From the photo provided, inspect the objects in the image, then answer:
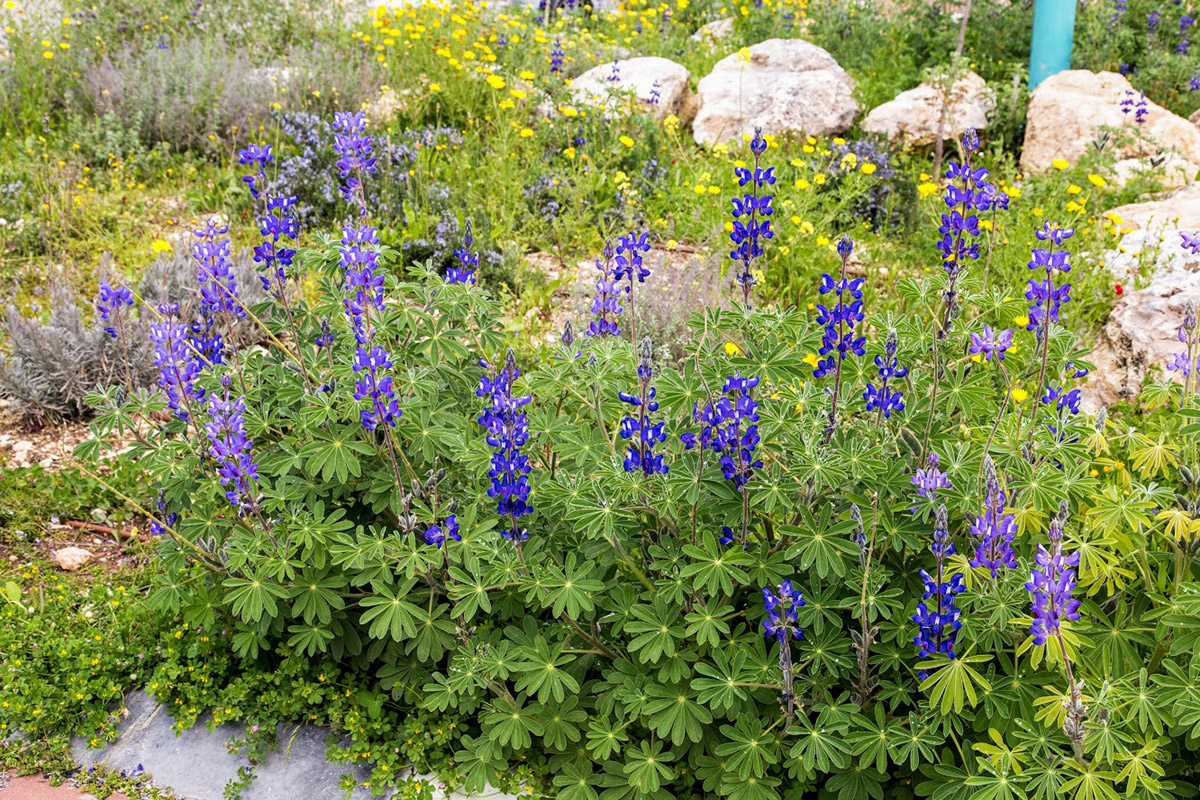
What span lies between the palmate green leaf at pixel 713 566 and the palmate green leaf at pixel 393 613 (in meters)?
0.78

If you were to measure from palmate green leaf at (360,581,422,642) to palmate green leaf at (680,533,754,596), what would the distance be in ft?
2.57

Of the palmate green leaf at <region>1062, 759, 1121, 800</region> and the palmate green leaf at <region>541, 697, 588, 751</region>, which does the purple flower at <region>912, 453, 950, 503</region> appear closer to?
the palmate green leaf at <region>1062, 759, 1121, 800</region>

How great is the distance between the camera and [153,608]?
10.6 ft

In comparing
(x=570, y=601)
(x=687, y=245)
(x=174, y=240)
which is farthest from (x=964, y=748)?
(x=174, y=240)

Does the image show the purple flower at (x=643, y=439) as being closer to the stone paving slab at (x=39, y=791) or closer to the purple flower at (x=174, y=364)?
the purple flower at (x=174, y=364)

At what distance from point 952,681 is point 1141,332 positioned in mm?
2905

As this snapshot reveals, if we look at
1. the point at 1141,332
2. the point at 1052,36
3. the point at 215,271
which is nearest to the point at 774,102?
the point at 1052,36

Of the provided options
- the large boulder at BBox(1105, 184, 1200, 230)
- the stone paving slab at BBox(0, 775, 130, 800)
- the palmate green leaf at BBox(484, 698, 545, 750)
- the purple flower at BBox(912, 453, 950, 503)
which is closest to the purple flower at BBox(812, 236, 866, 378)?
the purple flower at BBox(912, 453, 950, 503)

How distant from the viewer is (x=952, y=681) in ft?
7.52

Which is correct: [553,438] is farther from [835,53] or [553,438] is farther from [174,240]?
[835,53]

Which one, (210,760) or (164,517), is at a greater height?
(164,517)

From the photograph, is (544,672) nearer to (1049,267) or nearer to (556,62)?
(1049,267)

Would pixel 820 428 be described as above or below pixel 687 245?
above

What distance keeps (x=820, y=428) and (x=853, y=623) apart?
558mm
